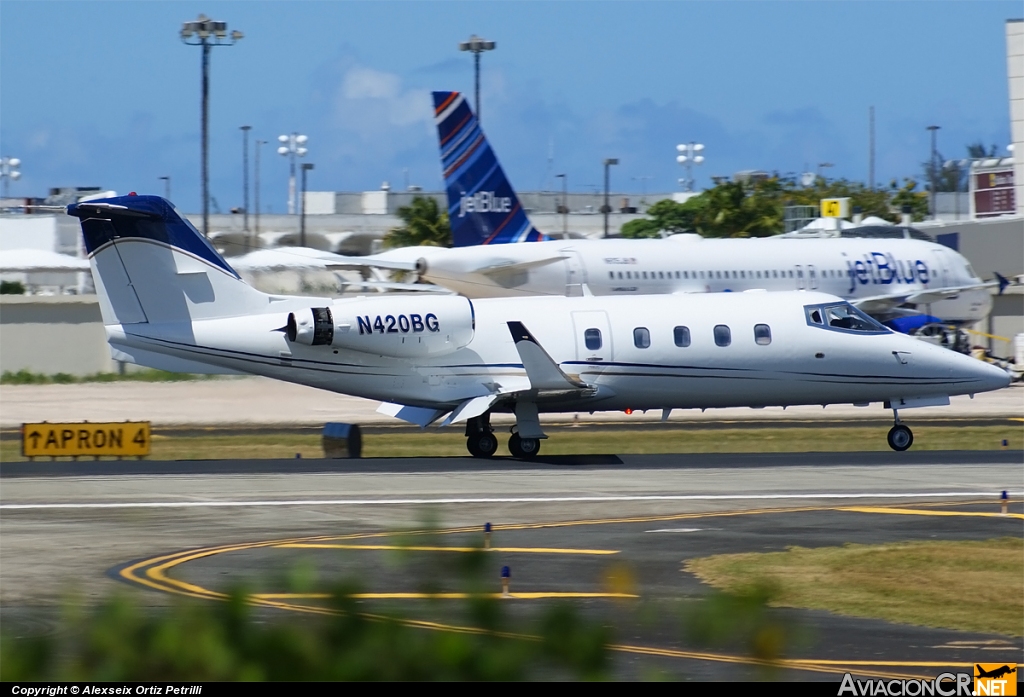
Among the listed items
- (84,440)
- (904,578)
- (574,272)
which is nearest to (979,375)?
(574,272)

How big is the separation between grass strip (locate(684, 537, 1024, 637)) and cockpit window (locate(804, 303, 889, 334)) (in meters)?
10.1

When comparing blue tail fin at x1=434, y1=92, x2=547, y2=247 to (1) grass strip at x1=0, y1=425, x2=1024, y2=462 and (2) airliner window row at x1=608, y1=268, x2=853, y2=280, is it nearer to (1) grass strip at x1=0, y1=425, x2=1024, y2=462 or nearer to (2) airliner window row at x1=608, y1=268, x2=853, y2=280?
(2) airliner window row at x1=608, y1=268, x2=853, y2=280

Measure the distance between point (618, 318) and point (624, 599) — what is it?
2142cm

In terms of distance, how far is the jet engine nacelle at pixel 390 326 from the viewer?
24578mm

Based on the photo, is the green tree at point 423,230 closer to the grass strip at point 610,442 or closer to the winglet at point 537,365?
the grass strip at point 610,442

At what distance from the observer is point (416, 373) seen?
25.3 meters

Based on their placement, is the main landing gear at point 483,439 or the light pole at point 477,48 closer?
the main landing gear at point 483,439

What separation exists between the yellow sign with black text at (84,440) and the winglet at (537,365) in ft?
28.5

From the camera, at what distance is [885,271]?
38.7 m

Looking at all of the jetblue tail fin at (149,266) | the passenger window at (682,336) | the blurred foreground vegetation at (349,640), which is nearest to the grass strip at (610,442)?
the passenger window at (682,336)

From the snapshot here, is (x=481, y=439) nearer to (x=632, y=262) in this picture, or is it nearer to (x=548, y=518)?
(x=548, y=518)

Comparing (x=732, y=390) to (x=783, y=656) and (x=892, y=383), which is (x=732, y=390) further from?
(x=783, y=656)

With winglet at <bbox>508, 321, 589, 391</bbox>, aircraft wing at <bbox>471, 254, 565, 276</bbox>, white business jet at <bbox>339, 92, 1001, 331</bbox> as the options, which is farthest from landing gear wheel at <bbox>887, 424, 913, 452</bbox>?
aircraft wing at <bbox>471, 254, 565, 276</bbox>

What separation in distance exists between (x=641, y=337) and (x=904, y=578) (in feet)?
39.8
